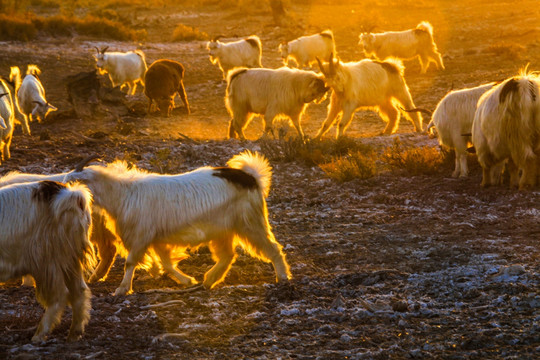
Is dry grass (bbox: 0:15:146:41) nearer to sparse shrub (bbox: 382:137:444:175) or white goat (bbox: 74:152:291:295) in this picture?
sparse shrub (bbox: 382:137:444:175)

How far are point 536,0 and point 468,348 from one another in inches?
1250

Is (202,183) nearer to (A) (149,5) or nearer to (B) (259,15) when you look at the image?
(B) (259,15)

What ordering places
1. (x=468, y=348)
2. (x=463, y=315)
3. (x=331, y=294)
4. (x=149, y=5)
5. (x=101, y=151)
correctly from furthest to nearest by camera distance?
(x=149, y=5) < (x=101, y=151) < (x=331, y=294) < (x=463, y=315) < (x=468, y=348)

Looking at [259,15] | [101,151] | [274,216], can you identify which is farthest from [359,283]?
[259,15]

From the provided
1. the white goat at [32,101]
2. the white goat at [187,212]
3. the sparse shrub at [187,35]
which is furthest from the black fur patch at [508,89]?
the sparse shrub at [187,35]

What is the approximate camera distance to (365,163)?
11.3 meters

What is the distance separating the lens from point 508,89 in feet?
29.8

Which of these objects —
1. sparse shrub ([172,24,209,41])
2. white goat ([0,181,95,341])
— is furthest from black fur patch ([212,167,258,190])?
sparse shrub ([172,24,209,41])

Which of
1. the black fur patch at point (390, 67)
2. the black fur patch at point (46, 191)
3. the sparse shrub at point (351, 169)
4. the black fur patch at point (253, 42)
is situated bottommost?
the sparse shrub at point (351, 169)

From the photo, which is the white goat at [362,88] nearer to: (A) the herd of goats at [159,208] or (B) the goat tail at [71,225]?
(A) the herd of goats at [159,208]

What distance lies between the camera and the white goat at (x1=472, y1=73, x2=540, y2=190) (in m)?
9.02

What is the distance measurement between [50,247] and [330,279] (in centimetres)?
241

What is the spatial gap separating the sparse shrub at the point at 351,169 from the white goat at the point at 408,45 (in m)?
11.6

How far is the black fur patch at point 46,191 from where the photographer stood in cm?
524
